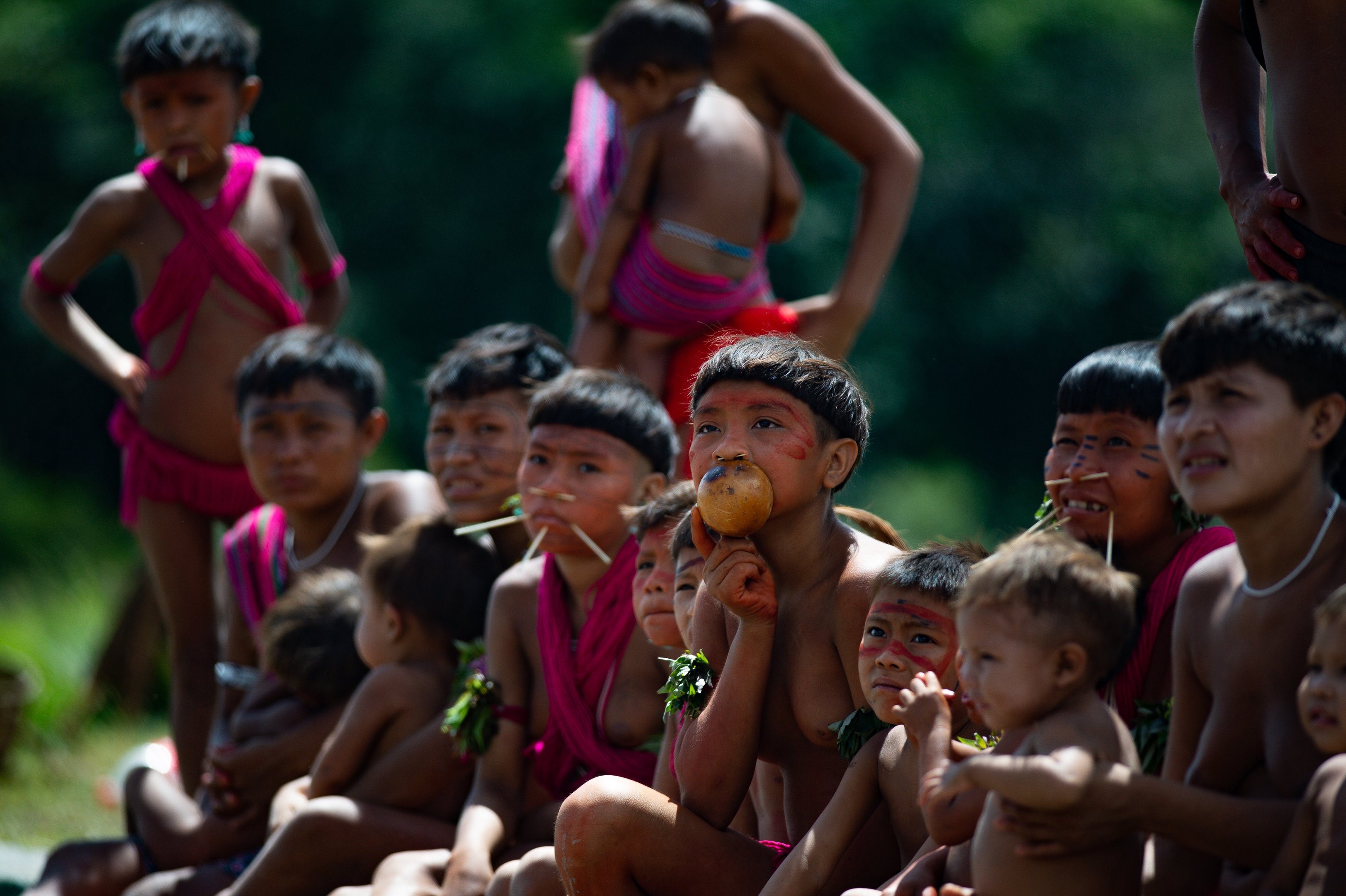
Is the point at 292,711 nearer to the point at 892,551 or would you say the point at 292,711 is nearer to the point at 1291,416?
the point at 892,551

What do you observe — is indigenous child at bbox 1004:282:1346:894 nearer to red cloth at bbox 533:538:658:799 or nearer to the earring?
red cloth at bbox 533:538:658:799

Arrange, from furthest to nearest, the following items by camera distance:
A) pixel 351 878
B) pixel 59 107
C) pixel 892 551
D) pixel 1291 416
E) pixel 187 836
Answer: pixel 59 107, pixel 187 836, pixel 351 878, pixel 892 551, pixel 1291 416

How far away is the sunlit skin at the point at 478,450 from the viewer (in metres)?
3.91

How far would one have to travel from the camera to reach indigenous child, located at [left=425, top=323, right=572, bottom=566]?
3.92m

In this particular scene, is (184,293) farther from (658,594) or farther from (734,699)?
(734,699)

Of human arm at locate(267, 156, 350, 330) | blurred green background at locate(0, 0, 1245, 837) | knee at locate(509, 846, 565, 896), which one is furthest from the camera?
blurred green background at locate(0, 0, 1245, 837)

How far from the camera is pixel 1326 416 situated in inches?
79.6

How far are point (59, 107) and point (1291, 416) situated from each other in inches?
409

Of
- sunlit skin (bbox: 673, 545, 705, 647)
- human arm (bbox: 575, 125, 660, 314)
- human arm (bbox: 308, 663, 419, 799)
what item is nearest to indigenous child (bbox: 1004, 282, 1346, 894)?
sunlit skin (bbox: 673, 545, 705, 647)

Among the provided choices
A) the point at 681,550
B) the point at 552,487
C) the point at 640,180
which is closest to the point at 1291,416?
the point at 681,550

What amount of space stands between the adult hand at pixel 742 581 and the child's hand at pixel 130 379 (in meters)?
2.99

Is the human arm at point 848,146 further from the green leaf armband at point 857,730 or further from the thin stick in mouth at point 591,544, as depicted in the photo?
the green leaf armband at point 857,730

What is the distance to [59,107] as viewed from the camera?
10641 millimetres

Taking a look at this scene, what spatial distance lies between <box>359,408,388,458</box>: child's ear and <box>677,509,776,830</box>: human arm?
87.9 inches
